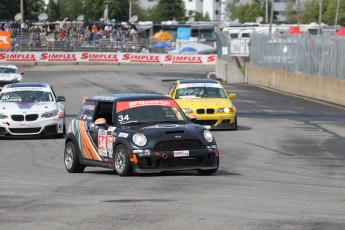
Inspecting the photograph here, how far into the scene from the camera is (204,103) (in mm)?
27016

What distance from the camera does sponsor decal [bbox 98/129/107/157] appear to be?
16.2 m

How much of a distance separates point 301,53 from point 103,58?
128 ft

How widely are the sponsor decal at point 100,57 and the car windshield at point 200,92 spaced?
2159 inches

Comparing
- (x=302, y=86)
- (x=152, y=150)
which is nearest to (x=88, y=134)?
(x=152, y=150)

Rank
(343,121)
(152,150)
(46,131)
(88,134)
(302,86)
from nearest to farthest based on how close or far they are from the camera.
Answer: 1. (152,150)
2. (88,134)
3. (46,131)
4. (343,121)
5. (302,86)

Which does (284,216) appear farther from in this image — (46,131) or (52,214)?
(46,131)

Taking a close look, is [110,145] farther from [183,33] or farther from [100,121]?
[183,33]

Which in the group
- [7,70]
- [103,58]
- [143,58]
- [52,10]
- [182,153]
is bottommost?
[143,58]

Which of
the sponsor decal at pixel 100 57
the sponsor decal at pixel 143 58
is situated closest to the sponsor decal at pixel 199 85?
the sponsor decal at pixel 100 57

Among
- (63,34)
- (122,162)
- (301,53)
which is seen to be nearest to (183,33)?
(63,34)

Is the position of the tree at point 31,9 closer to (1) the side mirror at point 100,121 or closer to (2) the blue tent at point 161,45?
(2) the blue tent at point 161,45

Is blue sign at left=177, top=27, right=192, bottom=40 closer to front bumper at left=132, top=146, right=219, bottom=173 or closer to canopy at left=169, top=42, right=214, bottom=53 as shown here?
canopy at left=169, top=42, right=214, bottom=53

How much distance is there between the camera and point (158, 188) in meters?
13.8

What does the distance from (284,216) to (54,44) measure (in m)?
71.2
